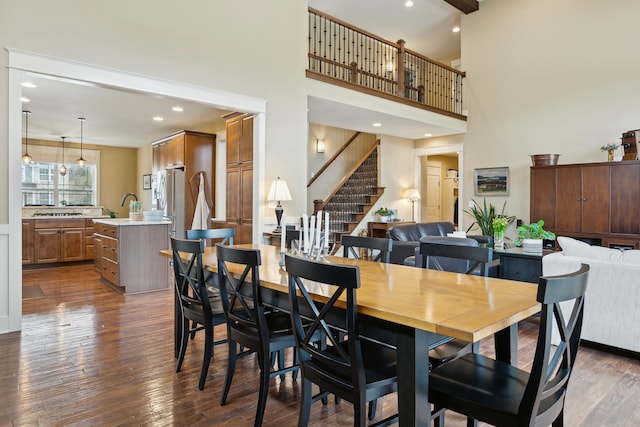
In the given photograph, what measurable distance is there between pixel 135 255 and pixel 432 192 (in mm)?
7498

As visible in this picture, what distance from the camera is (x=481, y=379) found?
1.58 metres

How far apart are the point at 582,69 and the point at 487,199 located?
2.76 m

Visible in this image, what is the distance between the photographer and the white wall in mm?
6496

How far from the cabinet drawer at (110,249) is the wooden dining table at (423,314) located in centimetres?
388

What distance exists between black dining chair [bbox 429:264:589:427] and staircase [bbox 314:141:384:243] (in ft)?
20.7

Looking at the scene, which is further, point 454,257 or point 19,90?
point 19,90

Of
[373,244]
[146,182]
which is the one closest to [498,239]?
[373,244]

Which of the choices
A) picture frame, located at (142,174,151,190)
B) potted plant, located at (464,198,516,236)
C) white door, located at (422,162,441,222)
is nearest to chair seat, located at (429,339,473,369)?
potted plant, located at (464,198,516,236)

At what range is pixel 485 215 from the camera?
25.4 feet

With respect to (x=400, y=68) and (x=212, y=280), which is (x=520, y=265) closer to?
(x=212, y=280)

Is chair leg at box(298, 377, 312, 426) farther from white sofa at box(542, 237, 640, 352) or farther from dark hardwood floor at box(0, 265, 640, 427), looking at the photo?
white sofa at box(542, 237, 640, 352)

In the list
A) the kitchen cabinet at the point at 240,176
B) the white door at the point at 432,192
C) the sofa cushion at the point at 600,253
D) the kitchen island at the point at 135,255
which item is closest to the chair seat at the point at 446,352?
the sofa cushion at the point at 600,253

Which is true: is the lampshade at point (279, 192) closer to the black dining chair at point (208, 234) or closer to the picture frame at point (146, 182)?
the black dining chair at point (208, 234)

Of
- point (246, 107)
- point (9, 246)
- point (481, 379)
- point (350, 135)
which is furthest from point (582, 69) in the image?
point (9, 246)
